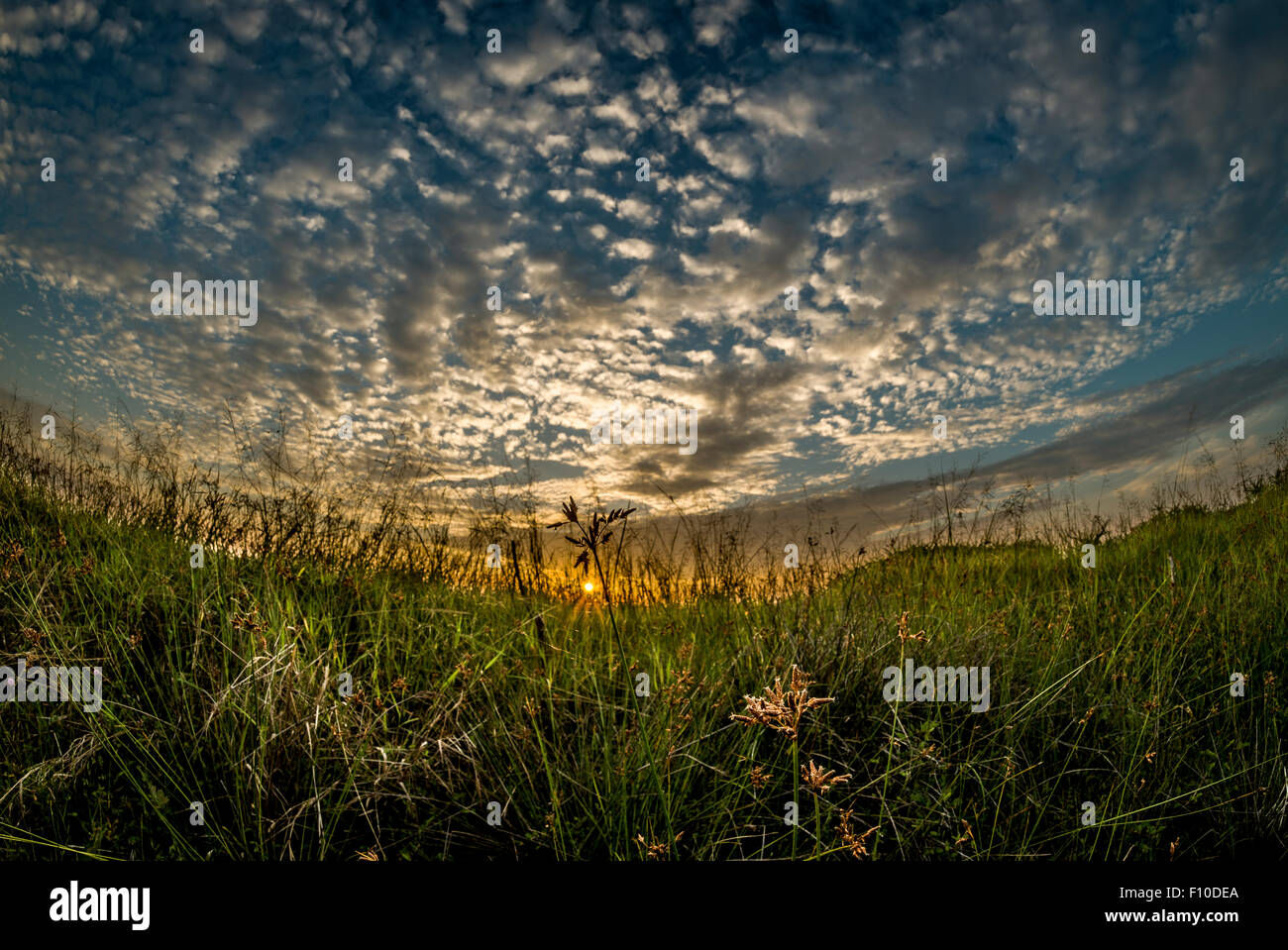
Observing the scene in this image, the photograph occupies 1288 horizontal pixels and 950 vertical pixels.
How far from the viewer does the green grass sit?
2.26 m

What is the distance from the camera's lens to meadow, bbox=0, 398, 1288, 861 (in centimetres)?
225

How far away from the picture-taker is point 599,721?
2627 millimetres

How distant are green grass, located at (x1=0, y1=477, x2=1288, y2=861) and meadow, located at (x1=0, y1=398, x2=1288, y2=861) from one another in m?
0.02

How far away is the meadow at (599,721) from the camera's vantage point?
225 centimetres

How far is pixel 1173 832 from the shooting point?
2.54 m

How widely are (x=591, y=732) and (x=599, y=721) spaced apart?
0.53 ft

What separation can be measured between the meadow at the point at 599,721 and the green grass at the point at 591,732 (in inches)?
0.7

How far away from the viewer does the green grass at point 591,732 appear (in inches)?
89.0
